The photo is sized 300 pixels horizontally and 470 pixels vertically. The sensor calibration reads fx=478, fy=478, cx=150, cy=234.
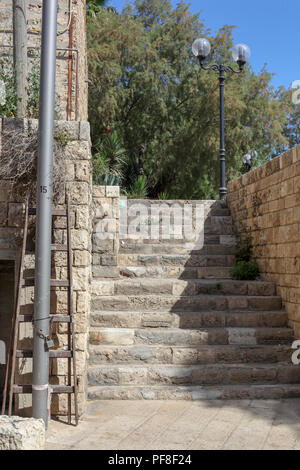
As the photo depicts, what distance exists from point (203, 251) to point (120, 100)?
33.3 feet

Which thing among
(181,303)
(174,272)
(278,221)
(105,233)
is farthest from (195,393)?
(105,233)

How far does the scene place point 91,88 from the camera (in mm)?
15531

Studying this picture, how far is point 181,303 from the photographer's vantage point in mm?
5898

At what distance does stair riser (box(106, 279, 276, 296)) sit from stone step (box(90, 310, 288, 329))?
0.50 meters

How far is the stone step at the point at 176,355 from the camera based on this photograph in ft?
16.8

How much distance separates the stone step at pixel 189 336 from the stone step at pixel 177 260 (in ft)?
5.11

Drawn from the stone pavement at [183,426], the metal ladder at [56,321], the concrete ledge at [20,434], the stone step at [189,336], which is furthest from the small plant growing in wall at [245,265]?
the concrete ledge at [20,434]

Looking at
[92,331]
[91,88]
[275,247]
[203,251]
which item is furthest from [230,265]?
[91,88]

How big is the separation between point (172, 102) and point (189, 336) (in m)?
12.8

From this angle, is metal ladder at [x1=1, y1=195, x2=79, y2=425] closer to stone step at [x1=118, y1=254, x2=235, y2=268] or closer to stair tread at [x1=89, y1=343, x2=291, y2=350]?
stair tread at [x1=89, y1=343, x2=291, y2=350]

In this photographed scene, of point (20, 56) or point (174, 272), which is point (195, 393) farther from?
point (20, 56)

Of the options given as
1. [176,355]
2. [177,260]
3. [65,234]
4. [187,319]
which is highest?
[65,234]

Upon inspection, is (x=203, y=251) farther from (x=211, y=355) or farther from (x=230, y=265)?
(x=211, y=355)

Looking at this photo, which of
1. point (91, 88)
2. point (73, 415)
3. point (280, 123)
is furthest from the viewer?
point (280, 123)
